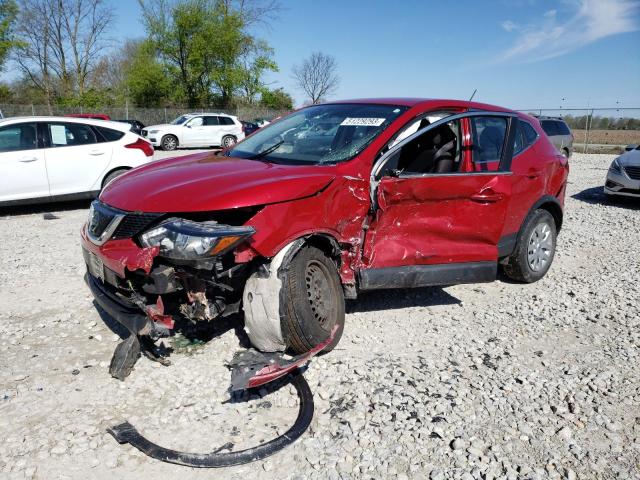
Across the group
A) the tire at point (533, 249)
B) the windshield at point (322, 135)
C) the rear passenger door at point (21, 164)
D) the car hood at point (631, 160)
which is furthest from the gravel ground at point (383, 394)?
the car hood at point (631, 160)

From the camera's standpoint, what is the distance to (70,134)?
8.66 metres

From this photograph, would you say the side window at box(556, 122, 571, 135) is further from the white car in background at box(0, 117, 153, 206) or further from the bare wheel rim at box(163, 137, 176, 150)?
the bare wheel rim at box(163, 137, 176, 150)

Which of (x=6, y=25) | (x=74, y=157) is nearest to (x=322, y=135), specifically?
(x=74, y=157)

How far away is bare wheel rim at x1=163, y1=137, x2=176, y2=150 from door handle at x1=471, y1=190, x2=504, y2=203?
20662mm

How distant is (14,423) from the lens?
9.50 feet

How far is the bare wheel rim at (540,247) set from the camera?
5266 millimetres

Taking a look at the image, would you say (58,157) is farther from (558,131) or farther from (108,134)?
(558,131)

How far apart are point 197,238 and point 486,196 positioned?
2.46m

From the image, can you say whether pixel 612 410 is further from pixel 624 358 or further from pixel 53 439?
pixel 53 439

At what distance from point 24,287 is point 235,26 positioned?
40.7 meters

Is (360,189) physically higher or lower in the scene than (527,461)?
higher

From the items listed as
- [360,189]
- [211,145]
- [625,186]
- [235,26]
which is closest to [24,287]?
[360,189]

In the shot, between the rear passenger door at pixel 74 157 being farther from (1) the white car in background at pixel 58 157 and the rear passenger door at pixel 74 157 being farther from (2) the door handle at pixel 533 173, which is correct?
(2) the door handle at pixel 533 173

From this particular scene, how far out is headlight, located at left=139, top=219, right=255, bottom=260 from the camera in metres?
2.96
